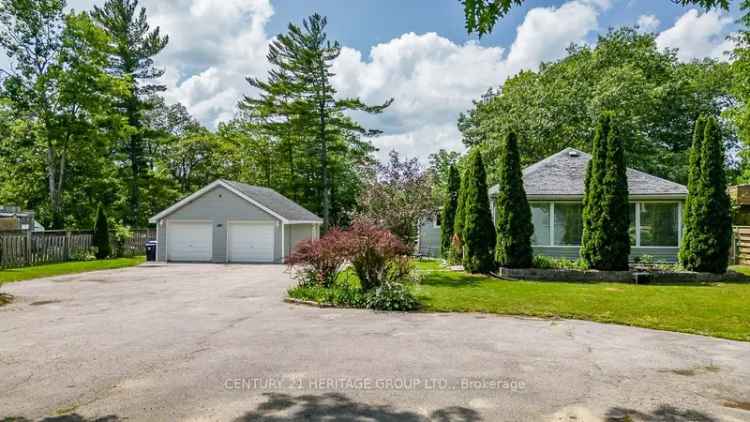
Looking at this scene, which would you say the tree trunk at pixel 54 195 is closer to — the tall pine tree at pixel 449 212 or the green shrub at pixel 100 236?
the green shrub at pixel 100 236

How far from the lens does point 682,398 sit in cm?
438

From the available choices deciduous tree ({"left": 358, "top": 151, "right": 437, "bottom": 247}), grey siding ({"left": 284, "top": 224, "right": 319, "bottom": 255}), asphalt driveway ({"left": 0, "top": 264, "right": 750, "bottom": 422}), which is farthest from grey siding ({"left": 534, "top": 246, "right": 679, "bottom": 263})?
grey siding ({"left": 284, "top": 224, "right": 319, "bottom": 255})

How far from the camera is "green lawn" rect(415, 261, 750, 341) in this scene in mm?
8086

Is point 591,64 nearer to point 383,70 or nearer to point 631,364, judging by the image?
point 383,70

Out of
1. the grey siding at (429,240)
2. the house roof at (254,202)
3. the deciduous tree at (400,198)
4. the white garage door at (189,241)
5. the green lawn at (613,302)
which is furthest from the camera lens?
the grey siding at (429,240)

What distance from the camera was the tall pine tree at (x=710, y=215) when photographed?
1362 centimetres

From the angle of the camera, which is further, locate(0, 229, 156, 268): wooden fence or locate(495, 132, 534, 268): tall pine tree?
locate(0, 229, 156, 268): wooden fence

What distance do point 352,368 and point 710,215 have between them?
13332 mm

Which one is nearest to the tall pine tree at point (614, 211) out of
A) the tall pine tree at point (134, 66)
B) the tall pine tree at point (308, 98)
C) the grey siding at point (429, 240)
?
the grey siding at point (429, 240)

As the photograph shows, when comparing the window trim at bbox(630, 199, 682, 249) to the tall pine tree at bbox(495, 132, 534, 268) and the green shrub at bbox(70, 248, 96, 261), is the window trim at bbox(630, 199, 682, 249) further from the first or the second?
the green shrub at bbox(70, 248, 96, 261)

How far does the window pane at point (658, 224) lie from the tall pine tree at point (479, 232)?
704cm

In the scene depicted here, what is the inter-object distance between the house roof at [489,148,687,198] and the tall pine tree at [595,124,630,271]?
3449 mm

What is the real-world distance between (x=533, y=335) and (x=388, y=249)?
3.89 metres

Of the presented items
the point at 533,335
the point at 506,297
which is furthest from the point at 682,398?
the point at 506,297
